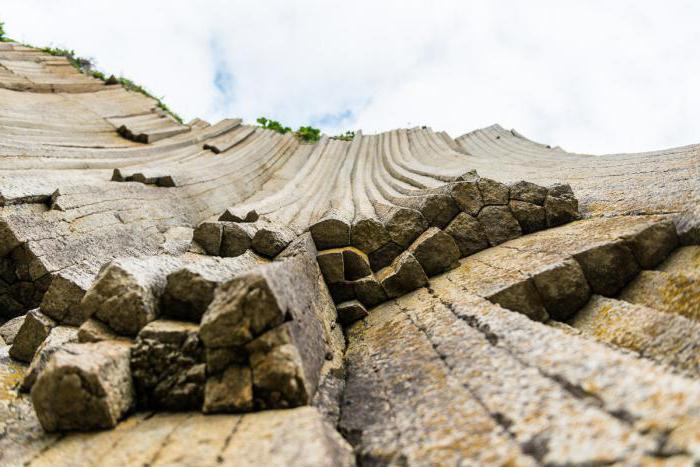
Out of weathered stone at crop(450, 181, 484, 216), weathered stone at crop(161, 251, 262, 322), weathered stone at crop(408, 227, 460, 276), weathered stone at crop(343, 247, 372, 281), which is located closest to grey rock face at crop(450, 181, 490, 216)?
weathered stone at crop(450, 181, 484, 216)

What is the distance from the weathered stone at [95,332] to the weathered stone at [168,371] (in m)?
0.28

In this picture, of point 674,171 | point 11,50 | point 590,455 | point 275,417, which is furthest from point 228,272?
point 11,50

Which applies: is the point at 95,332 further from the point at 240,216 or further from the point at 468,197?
the point at 468,197

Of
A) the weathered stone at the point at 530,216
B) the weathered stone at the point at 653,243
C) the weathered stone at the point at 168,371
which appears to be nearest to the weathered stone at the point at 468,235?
the weathered stone at the point at 530,216

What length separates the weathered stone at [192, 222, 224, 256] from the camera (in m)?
4.02

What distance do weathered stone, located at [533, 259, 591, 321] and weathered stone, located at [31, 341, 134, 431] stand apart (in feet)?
9.34

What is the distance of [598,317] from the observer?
270 centimetres

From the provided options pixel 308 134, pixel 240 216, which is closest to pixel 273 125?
pixel 308 134

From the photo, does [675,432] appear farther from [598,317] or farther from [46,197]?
[46,197]

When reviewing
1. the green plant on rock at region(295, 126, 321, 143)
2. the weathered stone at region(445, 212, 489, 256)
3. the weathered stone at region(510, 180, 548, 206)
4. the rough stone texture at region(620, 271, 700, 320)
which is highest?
the green plant on rock at region(295, 126, 321, 143)

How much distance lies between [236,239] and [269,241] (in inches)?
14.4

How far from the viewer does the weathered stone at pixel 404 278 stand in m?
3.70

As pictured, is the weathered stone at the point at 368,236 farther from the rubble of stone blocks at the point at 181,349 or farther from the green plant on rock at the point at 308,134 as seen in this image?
the green plant on rock at the point at 308,134

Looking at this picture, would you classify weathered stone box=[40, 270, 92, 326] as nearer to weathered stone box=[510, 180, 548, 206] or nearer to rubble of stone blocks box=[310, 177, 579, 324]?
rubble of stone blocks box=[310, 177, 579, 324]
